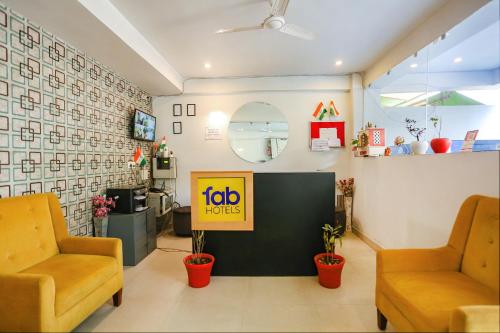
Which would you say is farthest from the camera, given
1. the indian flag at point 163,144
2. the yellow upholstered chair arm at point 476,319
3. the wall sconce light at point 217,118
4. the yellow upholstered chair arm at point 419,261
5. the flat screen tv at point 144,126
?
the wall sconce light at point 217,118

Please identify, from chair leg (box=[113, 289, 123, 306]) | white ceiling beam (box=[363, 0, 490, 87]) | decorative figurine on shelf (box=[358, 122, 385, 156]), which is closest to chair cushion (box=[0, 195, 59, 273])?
chair leg (box=[113, 289, 123, 306])

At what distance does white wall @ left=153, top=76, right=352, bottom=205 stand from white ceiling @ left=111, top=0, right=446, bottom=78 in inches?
13.8

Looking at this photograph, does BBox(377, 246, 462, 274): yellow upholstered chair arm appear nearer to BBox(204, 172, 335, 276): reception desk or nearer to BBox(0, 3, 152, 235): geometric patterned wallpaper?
BBox(204, 172, 335, 276): reception desk

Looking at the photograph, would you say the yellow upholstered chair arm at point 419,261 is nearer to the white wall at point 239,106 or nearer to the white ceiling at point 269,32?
the white ceiling at point 269,32

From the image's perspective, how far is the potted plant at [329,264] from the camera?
7.81ft

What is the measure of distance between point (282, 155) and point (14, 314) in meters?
4.00

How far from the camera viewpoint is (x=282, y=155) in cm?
470

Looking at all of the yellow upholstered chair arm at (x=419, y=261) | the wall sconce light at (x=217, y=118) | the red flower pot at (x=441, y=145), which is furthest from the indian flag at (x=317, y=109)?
the yellow upholstered chair arm at (x=419, y=261)

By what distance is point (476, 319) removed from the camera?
3.68 feet

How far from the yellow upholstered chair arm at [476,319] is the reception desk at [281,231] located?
1.47m

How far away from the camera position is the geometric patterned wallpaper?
6.79 ft

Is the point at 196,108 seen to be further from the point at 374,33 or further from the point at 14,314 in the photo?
the point at 14,314

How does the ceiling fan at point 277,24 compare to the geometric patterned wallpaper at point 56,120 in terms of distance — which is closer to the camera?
the geometric patterned wallpaper at point 56,120

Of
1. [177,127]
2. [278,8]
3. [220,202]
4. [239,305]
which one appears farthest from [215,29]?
[239,305]
